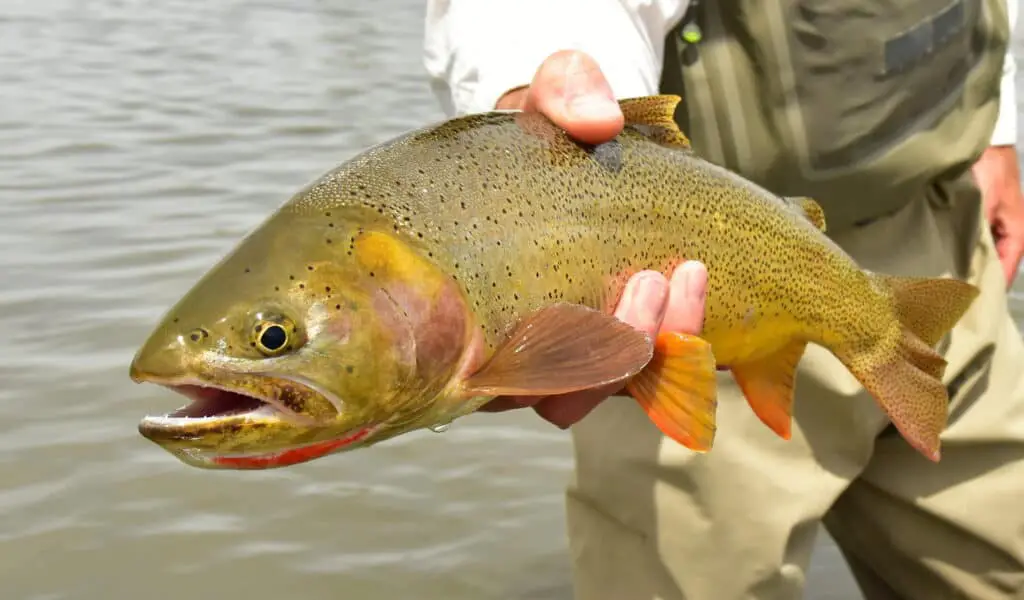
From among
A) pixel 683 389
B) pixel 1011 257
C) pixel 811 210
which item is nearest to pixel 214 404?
pixel 683 389

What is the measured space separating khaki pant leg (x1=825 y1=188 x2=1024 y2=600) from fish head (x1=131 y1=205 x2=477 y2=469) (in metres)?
1.43

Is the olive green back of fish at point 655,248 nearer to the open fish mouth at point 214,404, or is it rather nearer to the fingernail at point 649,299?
the fingernail at point 649,299

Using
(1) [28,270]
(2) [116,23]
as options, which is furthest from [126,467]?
(2) [116,23]

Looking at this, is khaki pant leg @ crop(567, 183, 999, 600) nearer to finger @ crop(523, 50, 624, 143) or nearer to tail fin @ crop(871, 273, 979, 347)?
tail fin @ crop(871, 273, 979, 347)

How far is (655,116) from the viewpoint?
203 cm

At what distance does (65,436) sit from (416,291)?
108 inches

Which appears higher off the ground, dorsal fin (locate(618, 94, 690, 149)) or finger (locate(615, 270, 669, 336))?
dorsal fin (locate(618, 94, 690, 149))

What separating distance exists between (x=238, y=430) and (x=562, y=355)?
43cm

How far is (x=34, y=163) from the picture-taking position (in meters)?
6.71

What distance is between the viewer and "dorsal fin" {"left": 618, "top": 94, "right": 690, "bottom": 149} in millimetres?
2006

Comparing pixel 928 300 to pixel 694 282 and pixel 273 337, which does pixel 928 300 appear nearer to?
pixel 694 282

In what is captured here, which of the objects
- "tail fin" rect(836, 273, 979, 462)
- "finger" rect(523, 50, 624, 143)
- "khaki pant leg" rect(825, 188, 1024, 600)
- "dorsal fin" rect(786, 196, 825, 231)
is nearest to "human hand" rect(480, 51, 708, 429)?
"finger" rect(523, 50, 624, 143)

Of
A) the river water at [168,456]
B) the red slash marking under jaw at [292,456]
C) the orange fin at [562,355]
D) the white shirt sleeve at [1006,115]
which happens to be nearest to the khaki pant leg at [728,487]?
the white shirt sleeve at [1006,115]

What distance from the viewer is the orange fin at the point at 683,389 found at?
1.88m
